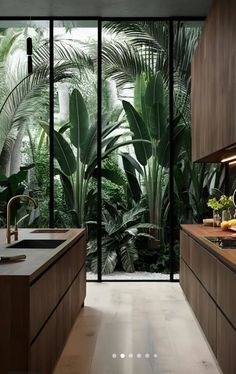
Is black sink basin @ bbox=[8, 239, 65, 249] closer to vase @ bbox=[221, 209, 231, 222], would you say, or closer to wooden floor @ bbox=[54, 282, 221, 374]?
wooden floor @ bbox=[54, 282, 221, 374]

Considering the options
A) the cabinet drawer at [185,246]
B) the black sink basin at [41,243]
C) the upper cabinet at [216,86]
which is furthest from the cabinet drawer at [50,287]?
the upper cabinet at [216,86]

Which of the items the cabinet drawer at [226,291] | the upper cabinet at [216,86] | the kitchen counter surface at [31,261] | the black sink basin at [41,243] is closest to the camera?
the kitchen counter surface at [31,261]

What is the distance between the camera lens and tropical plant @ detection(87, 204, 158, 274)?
5805 millimetres

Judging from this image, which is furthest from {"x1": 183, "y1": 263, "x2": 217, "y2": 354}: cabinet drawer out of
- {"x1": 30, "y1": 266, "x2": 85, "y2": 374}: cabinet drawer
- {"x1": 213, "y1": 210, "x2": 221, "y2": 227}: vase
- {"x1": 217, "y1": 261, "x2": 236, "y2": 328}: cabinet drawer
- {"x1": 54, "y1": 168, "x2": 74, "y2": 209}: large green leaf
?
{"x1": 54, "y1": 168, "x2": 74, "y2": 209}: large green leaf

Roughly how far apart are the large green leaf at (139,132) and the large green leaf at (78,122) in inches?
18.2

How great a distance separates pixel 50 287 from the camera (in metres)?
2.77

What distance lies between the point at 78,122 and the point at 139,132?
679 mm

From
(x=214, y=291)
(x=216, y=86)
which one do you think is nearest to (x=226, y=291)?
(x=214, y=291)

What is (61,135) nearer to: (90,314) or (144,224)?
(144,224)

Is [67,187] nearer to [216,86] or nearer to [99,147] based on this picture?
[99,147]

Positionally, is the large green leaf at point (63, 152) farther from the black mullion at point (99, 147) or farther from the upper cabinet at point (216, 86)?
the upper cabinet at point (216, 86)

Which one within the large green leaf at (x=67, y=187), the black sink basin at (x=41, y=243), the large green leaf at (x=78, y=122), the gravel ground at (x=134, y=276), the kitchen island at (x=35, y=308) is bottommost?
the gravel ground at (x=134, y=276)

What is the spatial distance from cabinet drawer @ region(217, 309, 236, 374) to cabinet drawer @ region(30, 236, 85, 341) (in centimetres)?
92

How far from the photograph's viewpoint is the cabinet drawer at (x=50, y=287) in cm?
232
